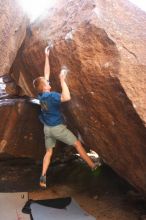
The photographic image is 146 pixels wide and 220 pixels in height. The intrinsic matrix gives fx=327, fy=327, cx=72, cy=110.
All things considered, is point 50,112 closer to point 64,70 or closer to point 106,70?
point 64,70

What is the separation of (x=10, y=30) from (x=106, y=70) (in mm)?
2262

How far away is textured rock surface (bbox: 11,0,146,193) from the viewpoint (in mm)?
4578

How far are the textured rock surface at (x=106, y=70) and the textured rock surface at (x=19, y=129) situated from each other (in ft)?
6.28

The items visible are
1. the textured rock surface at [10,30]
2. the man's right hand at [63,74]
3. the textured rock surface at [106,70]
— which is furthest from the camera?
the textured rock surface at [10,30]

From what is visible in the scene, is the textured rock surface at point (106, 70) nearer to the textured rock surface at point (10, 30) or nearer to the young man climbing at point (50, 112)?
the young man climbing at point (50, 112)

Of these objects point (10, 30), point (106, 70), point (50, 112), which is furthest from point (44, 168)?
point (10, 30)

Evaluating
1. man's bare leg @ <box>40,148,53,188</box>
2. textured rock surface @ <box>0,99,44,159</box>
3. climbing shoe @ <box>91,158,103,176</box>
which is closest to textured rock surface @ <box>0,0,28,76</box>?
textured rock surface @ <box>0,99,44,159</box>

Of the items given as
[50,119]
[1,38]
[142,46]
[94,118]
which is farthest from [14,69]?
[142,46]

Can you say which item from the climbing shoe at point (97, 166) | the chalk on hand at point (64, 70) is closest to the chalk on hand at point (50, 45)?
the chalk on hand at point (64, 70)

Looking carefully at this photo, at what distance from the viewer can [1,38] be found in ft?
19.5

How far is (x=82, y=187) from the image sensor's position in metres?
7.48

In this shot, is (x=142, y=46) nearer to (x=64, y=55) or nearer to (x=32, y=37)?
(x=64, y=55)

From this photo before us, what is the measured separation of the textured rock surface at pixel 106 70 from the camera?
180 inches

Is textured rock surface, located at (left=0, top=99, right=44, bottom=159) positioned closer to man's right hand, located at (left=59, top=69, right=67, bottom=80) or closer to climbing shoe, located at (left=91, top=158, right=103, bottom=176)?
climbing shoe, located at (left=91, top=158, right=103, bottom=176)
